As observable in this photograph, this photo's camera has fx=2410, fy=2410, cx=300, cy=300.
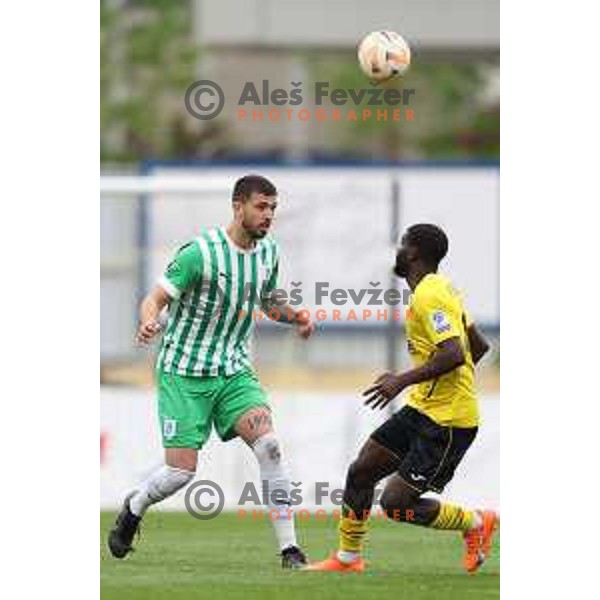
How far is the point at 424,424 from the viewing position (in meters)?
13.8

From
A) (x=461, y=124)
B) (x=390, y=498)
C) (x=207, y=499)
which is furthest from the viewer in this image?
(x=461, y=124)

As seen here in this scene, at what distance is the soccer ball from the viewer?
1524 cm

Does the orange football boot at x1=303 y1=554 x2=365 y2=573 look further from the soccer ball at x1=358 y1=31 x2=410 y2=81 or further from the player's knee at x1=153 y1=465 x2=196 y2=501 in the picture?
the soccer ball at x1=358 y1=31 x2=410 y2=81

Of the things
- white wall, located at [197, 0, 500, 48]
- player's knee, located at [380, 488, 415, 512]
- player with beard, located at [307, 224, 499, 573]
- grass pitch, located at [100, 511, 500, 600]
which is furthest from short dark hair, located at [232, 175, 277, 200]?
white wall, located at [197, 0, 500, 48]

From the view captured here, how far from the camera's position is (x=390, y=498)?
45.1 feet

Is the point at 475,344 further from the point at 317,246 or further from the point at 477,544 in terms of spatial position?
the point at 317,246

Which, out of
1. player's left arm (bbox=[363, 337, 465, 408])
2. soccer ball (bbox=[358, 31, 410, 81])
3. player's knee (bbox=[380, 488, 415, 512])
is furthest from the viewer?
soccer ball (bbox=[358, 31, 410, 81])

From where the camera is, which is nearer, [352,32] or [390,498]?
[390,498]

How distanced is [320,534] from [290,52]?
15.5 meters

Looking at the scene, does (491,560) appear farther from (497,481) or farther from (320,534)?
(497,481)

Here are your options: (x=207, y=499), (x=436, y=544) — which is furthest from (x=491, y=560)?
(x=207, y=499)

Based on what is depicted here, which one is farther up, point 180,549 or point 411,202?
point 411,202

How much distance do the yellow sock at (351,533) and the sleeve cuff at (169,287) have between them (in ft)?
5.47

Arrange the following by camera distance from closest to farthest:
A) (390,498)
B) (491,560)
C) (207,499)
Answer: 1. (390,498)
2. (491,560)
3. (207,499)
